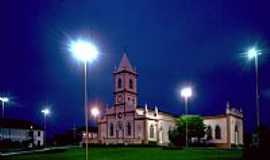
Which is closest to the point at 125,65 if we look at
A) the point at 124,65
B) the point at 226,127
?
the point at 124,65

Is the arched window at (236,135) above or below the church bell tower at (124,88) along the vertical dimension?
below

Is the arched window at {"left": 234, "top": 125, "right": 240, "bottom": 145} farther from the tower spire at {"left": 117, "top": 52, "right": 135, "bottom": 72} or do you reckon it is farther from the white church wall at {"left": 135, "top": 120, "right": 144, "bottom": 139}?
the tower spire at {"left": 117, "top": 52, "right": 135, "bottom": 72}

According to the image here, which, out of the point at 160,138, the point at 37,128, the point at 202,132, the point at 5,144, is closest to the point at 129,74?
the point at 160,138

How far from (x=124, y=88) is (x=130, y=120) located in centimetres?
799

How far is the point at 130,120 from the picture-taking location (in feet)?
247

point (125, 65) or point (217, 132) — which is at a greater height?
point (125, 65)

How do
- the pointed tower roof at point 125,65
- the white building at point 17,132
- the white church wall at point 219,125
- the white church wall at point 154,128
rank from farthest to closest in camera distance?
the white building at point 17,132
the pointed tower roof at point 125,65
the white church wall at point 219,125
the white church wall at point 154,128

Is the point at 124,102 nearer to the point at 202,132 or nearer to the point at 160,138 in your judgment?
the point at 160,138

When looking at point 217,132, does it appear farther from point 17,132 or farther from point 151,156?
point 17,132

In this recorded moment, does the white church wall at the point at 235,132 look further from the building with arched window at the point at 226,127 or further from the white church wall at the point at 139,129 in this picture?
the white church wall at the point at 139,129

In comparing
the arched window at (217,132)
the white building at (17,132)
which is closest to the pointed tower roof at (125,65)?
the arched window at (217,132)

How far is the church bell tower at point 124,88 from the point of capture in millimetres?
76938

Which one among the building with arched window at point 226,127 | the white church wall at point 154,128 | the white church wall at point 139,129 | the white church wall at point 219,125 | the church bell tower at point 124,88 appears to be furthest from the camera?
the church bell tower at point 124,88

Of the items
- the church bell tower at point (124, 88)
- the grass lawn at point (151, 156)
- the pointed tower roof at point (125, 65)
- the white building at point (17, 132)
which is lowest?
the white building at point (17, 132)
